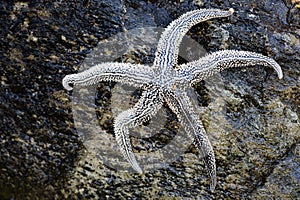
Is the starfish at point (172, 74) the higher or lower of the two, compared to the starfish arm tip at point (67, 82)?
higher

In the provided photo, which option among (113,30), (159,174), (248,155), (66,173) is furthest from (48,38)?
(248,155)

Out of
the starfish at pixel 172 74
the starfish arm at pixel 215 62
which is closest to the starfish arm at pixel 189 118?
the starfish at pixel 172 74

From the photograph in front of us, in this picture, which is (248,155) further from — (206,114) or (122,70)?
(122,70)

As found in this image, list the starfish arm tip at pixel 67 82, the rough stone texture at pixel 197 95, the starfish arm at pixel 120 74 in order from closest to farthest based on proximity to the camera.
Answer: the starfish arm at pixel 120 74 < the starfish arm tip at pixel 67 82 < the rough stone texture at pixel 197 95

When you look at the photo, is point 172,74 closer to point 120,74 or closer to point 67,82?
point 120,74

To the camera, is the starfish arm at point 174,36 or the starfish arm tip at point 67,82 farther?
the starfish arm tip at point 67,82

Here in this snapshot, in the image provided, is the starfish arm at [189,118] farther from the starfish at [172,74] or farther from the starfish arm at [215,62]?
the starfish arm at [215,62]

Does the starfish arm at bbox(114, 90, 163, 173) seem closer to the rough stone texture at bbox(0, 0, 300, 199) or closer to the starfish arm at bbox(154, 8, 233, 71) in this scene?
the starfish arm at bbox(154, 8, 233, 71)
